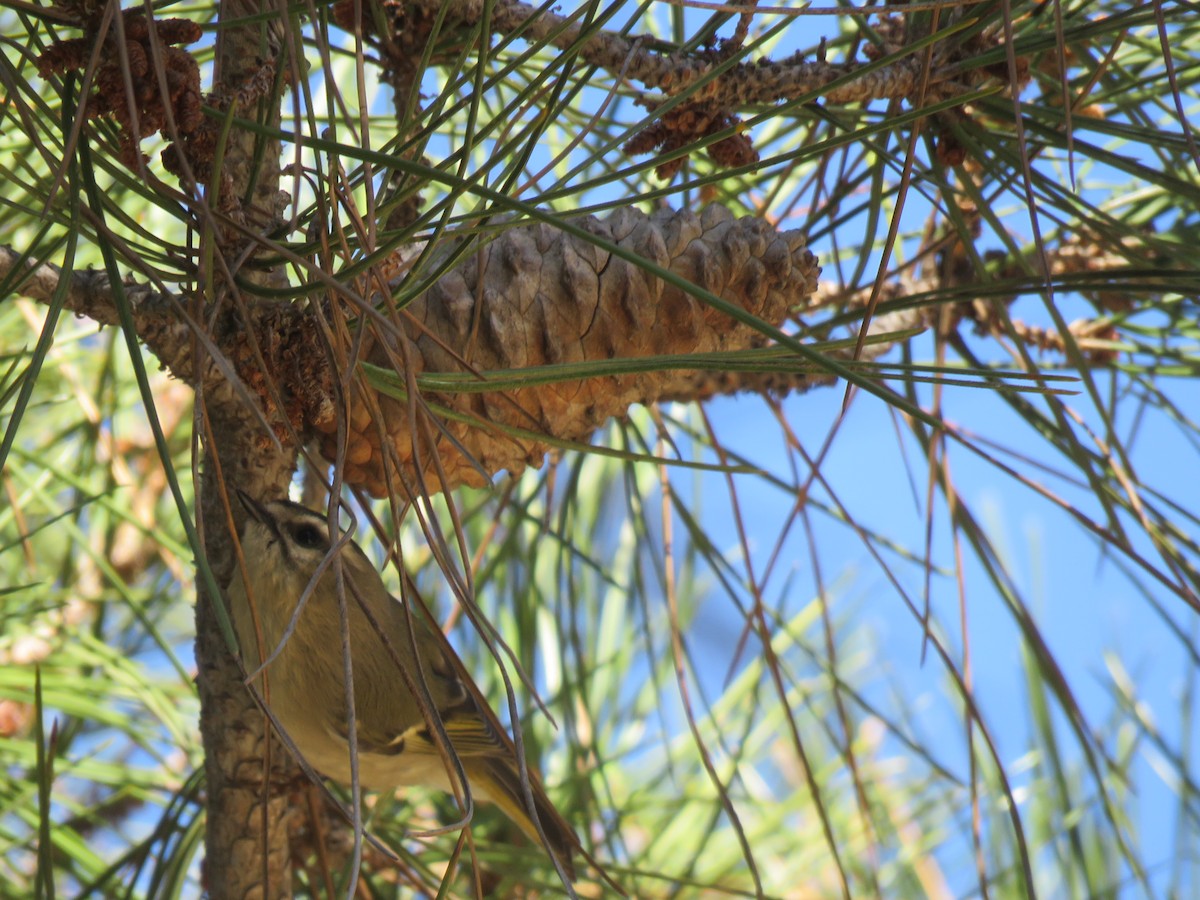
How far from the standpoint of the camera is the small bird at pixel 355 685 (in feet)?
3.40

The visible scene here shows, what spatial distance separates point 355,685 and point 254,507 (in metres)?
0.44

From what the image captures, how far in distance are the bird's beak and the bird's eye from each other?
0.11 m

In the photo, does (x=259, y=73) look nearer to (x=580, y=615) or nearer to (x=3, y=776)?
(x=3, y=776)

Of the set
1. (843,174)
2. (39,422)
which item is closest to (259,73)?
(843,174)

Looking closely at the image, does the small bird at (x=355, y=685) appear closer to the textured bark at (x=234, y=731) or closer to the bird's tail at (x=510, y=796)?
the bird's tail at (x=510, y=796)

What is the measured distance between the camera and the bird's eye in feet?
3.23

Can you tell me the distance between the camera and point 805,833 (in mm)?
1557

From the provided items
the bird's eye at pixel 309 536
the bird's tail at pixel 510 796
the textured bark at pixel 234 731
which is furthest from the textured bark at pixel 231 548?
the bird's tail at pixel 510 796

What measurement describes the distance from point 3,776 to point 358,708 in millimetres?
318

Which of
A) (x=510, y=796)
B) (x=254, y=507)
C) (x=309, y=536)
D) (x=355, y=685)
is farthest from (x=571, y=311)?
(x=510, y=796)

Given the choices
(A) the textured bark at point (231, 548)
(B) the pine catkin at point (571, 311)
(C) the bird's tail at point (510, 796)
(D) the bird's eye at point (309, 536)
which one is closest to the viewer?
(A) the textured bark at point (231, 548)

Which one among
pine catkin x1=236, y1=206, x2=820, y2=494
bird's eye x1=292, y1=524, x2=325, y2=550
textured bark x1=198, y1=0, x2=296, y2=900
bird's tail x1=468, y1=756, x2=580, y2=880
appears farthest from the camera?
bird's tail x1=468, y1=756, x2=580, y2=880

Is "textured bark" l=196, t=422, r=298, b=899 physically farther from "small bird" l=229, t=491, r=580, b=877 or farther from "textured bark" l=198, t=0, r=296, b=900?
"small bird" l=229, t=491, r=580, b=877

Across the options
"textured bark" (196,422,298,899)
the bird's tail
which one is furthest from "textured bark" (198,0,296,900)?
the bird's tail
